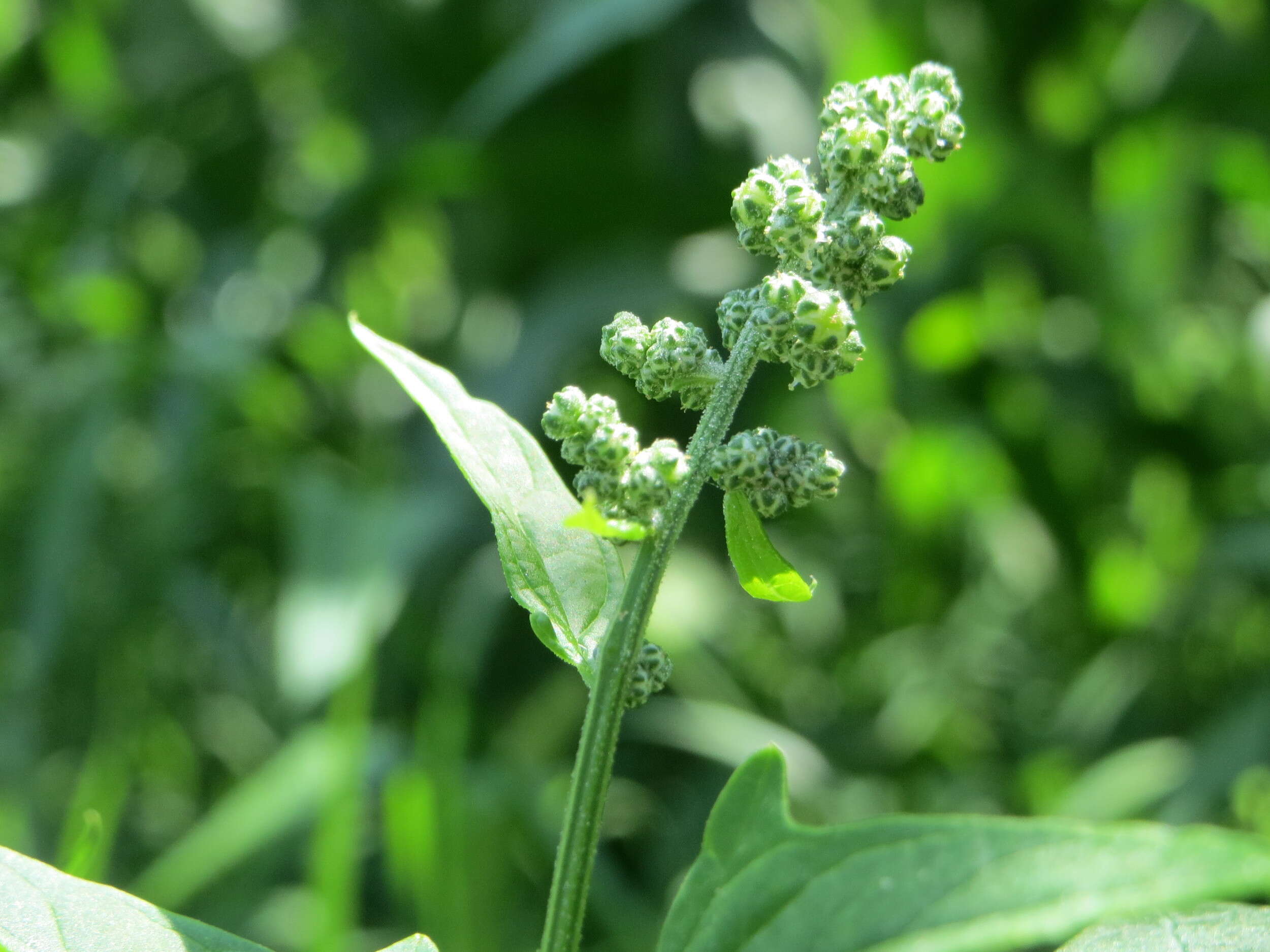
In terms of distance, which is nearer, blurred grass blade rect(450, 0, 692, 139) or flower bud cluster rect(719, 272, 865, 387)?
flower bud cluster rect(719, 272, 865, 387)

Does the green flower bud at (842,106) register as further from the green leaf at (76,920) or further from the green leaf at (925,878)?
the green leaf at (76,920)

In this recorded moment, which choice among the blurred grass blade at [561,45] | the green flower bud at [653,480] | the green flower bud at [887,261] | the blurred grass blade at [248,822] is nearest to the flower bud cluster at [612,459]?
the green flower bud at [653,480]

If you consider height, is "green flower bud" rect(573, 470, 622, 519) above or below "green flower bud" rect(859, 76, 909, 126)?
below

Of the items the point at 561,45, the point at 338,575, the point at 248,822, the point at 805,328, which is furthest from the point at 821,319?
the point at 561,45

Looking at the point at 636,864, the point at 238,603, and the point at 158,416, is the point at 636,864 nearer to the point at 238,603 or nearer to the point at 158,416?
the point at 238,603

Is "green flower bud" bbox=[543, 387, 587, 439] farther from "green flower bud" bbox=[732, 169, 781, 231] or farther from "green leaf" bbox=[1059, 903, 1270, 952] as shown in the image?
"green leaf" bbox=[1059, 903, 1270, 952]

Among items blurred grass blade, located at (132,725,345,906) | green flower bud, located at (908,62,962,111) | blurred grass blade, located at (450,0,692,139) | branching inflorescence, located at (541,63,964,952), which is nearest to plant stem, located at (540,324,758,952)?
branching inflorescence, located at (541,63,964,952)

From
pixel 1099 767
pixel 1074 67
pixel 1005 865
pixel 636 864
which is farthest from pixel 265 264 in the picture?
pixel 1005 865
